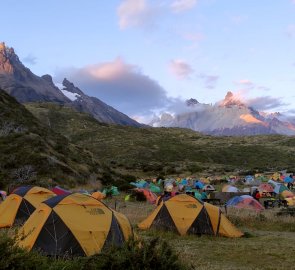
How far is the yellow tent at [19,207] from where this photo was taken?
1677 centimetres

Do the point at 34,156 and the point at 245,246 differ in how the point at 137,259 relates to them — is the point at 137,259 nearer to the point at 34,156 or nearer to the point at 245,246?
the point at 245,246

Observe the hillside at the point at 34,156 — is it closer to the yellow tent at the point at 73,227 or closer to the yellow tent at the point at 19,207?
the yellow tent at the point at 19,207

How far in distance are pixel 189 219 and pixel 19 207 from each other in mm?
6561

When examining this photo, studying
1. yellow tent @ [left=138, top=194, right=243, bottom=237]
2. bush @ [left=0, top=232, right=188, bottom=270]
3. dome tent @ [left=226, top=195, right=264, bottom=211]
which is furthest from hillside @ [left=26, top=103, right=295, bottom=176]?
bush @ [left=0, top=232, right=188, bottom=270]

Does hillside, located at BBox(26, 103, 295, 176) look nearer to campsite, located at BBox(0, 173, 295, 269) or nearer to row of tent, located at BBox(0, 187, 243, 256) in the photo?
campsite, located at BBox(0, 173, 295, 269)

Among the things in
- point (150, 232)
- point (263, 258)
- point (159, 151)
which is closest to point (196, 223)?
point (150, 232)

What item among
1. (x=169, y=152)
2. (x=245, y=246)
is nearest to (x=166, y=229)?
(x=245, y=246)

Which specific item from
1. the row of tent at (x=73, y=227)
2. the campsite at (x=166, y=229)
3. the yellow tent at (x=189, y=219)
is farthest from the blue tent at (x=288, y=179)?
the row of tent at (x=73, y=227)

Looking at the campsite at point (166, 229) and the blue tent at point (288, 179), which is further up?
the blue tent at point (288, 179)

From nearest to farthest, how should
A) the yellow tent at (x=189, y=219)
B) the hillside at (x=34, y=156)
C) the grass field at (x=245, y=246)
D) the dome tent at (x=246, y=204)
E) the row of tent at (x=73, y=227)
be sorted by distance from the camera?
the row of tent at (x=73, y=227), the grass field at (x=245, y=246), the yellow tent at (x=189, y=219), the dome tent at (x=246, y=204), the hillside at (x=34, y=156)

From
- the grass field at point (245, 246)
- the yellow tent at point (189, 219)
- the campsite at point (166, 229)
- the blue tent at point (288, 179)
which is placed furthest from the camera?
the blue tent at point (288, 179)

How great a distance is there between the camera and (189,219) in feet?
54.5

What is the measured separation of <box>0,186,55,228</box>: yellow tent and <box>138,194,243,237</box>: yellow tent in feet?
14.1

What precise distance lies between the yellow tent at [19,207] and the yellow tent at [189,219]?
14.1 ft
